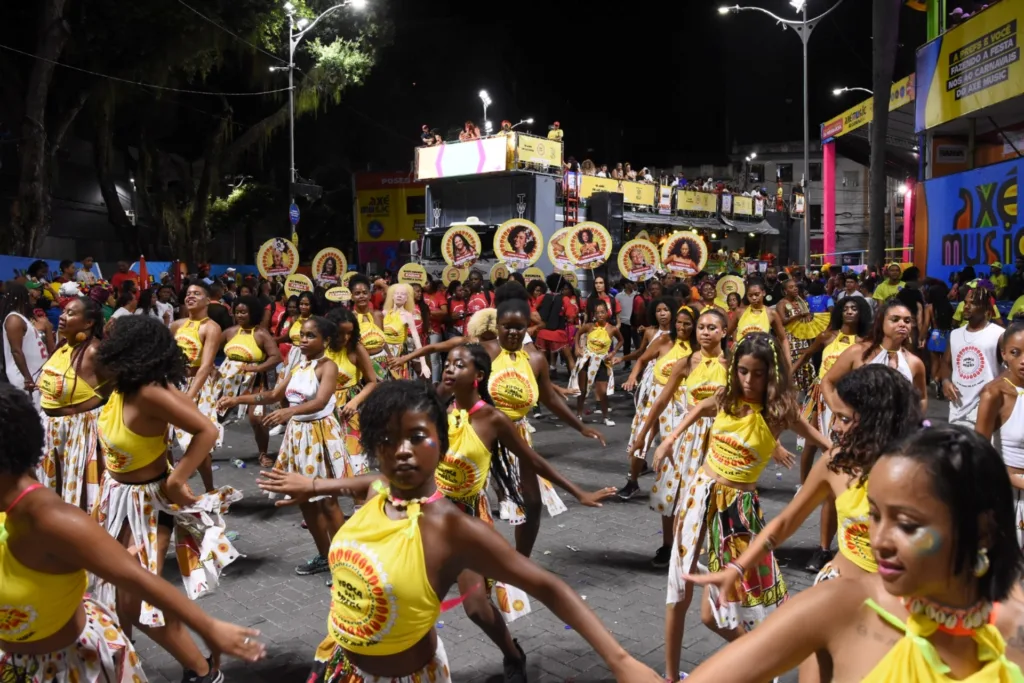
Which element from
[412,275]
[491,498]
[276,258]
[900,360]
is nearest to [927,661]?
[900,360]

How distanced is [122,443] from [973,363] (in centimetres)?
621

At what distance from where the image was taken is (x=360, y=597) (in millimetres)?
2611

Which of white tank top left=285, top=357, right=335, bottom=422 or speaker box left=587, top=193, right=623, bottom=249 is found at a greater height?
speaker box left=587, top=193, right=623, bottom=249

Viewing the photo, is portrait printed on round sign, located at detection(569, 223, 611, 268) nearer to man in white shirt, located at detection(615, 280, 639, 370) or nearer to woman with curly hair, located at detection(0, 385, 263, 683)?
man in white shirt, located at detection(615, 280, 639, 370)

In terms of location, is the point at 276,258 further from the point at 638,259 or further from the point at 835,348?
the point at 835,348

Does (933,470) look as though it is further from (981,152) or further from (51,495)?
(981,152)

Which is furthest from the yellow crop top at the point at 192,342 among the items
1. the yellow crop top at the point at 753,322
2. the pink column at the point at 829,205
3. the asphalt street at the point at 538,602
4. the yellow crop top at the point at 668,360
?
the pink column at the point at 829,205

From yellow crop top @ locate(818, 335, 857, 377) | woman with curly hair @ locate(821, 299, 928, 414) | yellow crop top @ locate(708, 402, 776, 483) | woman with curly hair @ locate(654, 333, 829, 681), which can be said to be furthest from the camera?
yellow crop top @ locate(818, 335, 857, 377)

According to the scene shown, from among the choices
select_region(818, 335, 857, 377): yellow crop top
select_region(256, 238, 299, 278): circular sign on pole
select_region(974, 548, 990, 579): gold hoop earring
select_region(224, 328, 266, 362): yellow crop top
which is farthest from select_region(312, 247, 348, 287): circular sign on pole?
select_region(974, 548, 990, 579): gold hoop earring

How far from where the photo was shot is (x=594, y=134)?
53.4 m

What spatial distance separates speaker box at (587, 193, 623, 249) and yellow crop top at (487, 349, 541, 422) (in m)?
20.5

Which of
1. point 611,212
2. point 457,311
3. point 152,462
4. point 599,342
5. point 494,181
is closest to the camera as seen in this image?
point 152,462

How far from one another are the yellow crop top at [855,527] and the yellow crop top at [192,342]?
685cm

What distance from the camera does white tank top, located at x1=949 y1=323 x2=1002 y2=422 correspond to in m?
6.52
